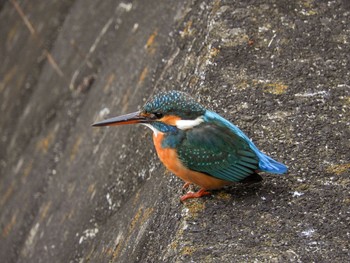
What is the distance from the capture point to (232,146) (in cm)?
357

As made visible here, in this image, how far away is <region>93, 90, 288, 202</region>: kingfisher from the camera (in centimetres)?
352

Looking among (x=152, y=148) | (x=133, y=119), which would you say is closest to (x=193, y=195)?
(x=133, y=119)

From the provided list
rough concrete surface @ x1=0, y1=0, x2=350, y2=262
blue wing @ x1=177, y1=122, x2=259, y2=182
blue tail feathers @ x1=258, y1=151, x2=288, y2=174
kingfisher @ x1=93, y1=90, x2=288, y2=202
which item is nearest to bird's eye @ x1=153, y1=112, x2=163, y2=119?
kingfisher @ x1=93, y1=90, x2=288, y2=202

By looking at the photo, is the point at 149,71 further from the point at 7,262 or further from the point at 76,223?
the point at 7,262

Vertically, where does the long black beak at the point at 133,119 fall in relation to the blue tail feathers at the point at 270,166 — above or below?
above

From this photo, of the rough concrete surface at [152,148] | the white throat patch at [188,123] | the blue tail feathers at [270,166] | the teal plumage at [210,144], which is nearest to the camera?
the rough concrete surface at [152,148]

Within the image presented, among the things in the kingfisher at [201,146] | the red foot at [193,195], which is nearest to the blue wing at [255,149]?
the kingfisher at [201,146]

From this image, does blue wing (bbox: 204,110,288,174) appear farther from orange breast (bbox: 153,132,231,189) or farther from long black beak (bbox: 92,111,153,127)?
long black beak (bbox: 92,111,153,127)

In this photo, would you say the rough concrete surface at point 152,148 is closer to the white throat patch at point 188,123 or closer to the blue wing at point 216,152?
the blue wing at point 216,152

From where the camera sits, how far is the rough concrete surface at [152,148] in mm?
3273

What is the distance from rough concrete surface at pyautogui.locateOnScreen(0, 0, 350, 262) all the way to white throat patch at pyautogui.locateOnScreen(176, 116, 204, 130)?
34cm

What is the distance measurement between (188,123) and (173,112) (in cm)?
10

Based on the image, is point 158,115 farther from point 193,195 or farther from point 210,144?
point 193,195

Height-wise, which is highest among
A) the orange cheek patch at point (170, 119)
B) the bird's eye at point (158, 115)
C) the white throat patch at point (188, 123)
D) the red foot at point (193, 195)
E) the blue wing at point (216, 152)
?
the bird's eye at point (158, 115)
